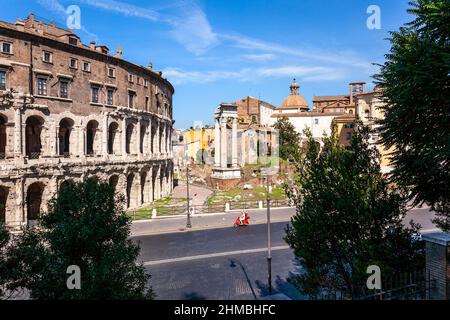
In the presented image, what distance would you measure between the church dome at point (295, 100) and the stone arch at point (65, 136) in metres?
68.5

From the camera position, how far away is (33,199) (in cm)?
2966

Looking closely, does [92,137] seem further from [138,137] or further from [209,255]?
[209,255]

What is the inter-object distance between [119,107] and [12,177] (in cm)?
1290

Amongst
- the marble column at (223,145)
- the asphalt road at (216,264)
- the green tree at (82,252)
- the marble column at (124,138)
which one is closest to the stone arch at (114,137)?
the marble column at (124,138)

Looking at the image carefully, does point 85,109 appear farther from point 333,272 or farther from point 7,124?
point 333,272

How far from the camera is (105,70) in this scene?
110 ft

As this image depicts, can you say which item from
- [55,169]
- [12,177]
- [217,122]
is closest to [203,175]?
[217,122]

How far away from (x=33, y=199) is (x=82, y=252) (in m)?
25.5

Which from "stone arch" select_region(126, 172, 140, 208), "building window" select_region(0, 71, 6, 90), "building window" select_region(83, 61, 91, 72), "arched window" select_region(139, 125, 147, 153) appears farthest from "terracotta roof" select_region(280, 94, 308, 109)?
"building window" select_region(0, 71, 6, 90)

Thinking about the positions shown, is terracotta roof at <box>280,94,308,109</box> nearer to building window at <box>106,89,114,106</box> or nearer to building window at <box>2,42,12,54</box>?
building window at <box>106,89,114,106</box>

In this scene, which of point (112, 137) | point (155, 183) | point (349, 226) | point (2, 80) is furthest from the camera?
point (155, 183)

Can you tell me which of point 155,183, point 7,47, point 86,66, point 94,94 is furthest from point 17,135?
point 155,183

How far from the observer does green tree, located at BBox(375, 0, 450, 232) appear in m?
9.28

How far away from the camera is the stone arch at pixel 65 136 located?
3066 cm
